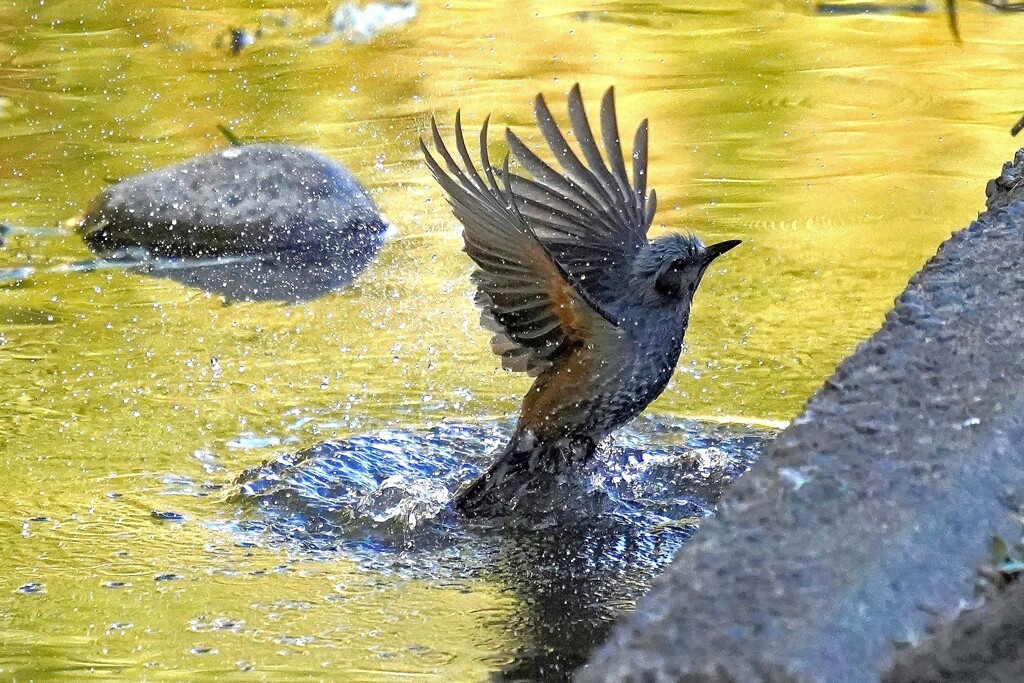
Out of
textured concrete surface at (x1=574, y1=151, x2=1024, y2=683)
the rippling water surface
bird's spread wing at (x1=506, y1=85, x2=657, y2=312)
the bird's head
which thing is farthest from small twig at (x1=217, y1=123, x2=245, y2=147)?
textured concrete surface at (x1=574, y1=151, x2=1024, y2=683)

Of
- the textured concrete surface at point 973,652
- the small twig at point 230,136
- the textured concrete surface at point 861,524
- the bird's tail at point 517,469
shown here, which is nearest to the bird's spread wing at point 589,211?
the bird's tail at point 517,469

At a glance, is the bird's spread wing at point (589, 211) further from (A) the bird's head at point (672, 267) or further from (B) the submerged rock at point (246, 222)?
(B) the submerged rock at point (246, 222)

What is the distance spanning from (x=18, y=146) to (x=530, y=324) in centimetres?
480

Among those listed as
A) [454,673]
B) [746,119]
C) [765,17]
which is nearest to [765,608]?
[454,673]

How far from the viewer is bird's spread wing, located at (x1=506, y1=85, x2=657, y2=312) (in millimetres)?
4281

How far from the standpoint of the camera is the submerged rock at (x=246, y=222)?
636cm

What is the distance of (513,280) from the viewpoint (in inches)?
151

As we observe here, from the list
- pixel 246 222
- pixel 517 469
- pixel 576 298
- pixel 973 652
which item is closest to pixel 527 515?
pixel 517 469

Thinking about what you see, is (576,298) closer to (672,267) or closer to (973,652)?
(672,267)

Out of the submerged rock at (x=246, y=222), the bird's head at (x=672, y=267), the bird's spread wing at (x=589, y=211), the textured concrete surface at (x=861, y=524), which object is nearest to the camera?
the textured concrete surface at (x=861, y=524)

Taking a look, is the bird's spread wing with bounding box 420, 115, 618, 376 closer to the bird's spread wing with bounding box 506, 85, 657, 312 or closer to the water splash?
the bird's spread wing with bounding box 506, 85, 657, 312

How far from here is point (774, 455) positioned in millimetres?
2322

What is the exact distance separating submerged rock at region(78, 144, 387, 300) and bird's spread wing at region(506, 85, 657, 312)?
1.98 metres

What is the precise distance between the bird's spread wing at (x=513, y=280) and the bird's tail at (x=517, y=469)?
→ 0.25 metres
